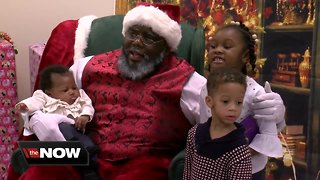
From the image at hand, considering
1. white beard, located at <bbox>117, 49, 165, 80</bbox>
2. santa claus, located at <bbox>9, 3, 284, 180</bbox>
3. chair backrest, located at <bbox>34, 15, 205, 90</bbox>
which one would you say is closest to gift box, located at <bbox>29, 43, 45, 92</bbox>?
chair backrest, located at <bbox>34, 15, 205, 90</bbox>

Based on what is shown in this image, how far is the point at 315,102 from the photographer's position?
2600mm

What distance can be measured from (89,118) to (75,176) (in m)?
0.30

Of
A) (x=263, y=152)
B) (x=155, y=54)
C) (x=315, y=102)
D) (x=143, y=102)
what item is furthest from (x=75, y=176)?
(x=315, y=102)

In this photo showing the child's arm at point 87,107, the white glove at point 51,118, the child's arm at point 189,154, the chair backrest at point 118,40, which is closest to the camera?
the child's arm at point 189,154

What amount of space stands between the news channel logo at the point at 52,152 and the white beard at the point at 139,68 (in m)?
0.50

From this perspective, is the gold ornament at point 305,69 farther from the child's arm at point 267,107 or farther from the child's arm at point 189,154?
the child's arm at point 189,154

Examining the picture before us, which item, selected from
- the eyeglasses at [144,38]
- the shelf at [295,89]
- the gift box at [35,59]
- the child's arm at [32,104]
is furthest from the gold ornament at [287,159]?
the gift box at [35,59]

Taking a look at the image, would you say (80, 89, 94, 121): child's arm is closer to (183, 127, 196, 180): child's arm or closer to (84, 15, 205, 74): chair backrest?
(84, 15, 205, 74): chair backrest

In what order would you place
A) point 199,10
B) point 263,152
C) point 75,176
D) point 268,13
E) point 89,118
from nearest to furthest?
point 263,152 → point 75,176 → point 89,118 → point 268,13 → point 199,10

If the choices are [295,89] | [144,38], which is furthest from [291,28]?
[144,38]

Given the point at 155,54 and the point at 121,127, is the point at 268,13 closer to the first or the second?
the point at 155,54

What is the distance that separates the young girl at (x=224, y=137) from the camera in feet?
4.84

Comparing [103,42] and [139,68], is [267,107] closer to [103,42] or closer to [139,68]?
[139,68]

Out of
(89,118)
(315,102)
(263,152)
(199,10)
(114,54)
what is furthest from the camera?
(199,10)
